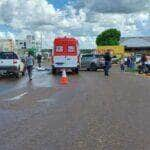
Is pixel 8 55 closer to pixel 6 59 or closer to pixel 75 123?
pixel 6 59

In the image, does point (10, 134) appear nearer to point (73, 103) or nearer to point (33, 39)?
point (73, 103)

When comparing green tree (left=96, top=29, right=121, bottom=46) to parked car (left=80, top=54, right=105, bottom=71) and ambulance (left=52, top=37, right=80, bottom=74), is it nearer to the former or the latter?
parked car (left=80, top=54, right=105, bottom=71)

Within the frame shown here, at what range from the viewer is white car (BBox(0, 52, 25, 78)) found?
39.5 metres

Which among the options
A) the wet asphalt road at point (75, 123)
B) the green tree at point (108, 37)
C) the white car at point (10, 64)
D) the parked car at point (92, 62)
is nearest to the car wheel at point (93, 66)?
the parked car at point (92, 62)

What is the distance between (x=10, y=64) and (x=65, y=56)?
835 centimetres

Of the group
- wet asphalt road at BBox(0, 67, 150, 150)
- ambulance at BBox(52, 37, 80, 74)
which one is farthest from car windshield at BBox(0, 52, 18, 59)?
wet asphalt road at BBox(0, 67, 150, 150)

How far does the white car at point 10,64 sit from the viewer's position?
39469 millimetres

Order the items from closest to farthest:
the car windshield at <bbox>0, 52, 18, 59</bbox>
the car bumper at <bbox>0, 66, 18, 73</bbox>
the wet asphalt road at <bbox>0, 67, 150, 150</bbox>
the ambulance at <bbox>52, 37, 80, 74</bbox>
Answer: the wet asphalt road at <bbox>0, 67, 150, 150</bbox>
the car bumper at <bbox>0, 66, 18, 73</bbox>
the car windshield at <bbox>0, 52, 18, 59</bbox>
the ambulance at <bbox>52, 37, 80, 74</bbox>

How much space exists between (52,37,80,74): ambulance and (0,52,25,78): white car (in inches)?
244

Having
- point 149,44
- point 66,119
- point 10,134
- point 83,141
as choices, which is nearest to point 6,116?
point 66,119

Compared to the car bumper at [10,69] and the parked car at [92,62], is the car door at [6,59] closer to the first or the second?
the car bumper at [10,69]

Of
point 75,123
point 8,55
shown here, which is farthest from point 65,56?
point 75,123

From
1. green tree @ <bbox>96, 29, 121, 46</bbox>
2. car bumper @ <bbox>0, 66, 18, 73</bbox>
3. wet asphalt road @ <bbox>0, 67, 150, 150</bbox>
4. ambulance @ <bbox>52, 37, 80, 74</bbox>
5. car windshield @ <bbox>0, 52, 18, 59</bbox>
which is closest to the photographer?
wet asphalt road @ <bbox>0, 67, 150, 150</bbox>

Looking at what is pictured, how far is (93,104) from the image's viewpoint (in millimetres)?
17906
